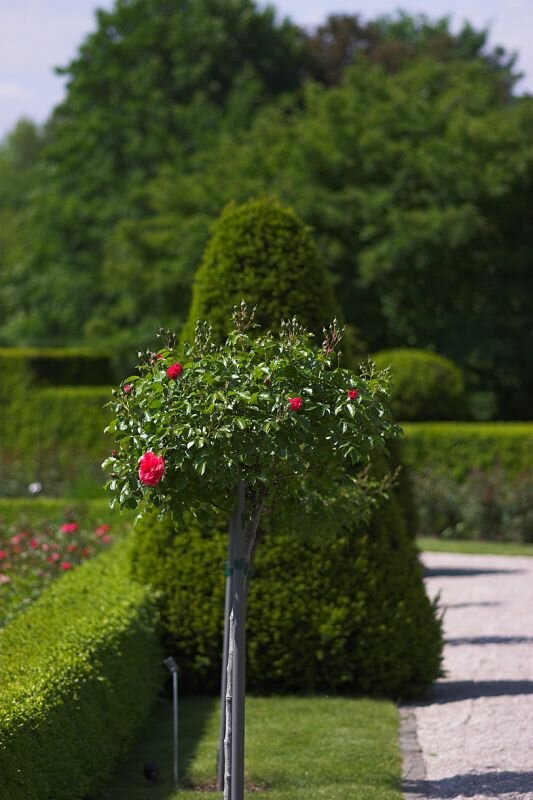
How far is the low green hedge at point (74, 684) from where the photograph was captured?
491cm

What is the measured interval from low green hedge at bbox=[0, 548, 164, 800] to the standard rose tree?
75 centimetres

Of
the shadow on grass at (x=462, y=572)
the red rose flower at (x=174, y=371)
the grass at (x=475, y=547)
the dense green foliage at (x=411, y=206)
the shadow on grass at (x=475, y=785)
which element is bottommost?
the grass at (x=475, y=547)

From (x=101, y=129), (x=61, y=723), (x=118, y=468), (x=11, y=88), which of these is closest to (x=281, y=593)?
(x=61, y=723)

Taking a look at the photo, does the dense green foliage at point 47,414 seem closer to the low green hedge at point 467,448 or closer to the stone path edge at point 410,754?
the low green hedge at point 467,448

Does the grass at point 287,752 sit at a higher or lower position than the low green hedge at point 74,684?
lower

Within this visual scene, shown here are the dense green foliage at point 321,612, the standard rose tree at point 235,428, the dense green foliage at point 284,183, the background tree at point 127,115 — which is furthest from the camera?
the background tree at point 127,115

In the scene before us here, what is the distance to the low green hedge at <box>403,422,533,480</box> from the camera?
709 inches

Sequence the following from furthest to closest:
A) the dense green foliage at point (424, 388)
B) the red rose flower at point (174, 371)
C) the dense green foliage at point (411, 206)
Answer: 1. the dense green foliage at point (411, 206)
2. the dense green foliage at point (424, 388)
3. the red rose flower at point (174, 371)

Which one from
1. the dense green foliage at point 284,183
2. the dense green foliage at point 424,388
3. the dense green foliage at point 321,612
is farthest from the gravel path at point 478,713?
the dense green foliage at point 284,183

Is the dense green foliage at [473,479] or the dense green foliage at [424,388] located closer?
the dense green foliage at [473,479]

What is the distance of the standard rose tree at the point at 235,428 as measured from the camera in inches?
182

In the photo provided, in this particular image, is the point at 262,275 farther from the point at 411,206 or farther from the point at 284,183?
the point at 411,206

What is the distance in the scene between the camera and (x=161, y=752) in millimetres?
6617

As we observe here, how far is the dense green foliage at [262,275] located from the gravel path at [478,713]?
215cm
